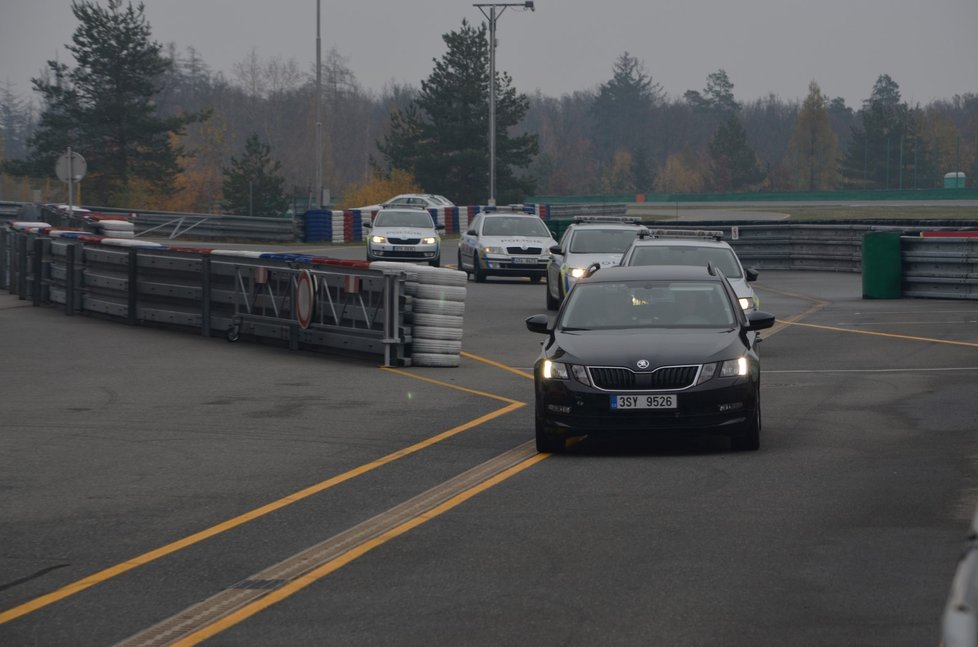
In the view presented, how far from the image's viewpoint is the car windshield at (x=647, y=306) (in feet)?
40.2

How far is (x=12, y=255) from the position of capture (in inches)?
1162

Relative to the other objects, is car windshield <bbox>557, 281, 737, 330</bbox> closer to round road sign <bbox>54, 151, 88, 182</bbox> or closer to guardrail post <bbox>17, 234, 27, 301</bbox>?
guardrail post <bbox>17, 234, 27, 301</bbox>

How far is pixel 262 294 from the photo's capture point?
20.5 m

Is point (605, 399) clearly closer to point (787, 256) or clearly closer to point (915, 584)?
point (915, 584)

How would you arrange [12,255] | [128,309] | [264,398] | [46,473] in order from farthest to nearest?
[12,255] < [128,309] < [264,398] < [46,473]

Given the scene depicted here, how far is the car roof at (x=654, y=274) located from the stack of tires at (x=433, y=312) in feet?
16.4

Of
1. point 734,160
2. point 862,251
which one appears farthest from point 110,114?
point 734,160

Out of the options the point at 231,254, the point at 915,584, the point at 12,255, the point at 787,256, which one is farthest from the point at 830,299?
the point at 915,584

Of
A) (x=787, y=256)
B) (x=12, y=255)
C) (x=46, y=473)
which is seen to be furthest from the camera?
(x=787, y=256)

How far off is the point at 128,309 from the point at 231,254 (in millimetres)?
3211

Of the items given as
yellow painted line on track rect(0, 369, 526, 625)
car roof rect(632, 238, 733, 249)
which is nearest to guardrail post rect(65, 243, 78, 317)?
car roof rect(632, 238, 733, 249)

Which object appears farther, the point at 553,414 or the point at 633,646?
the point at 553,414

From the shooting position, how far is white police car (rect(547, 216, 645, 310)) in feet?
85.5

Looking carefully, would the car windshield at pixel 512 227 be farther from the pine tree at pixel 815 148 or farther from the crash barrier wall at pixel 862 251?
the pine tree at pixel 815 148
